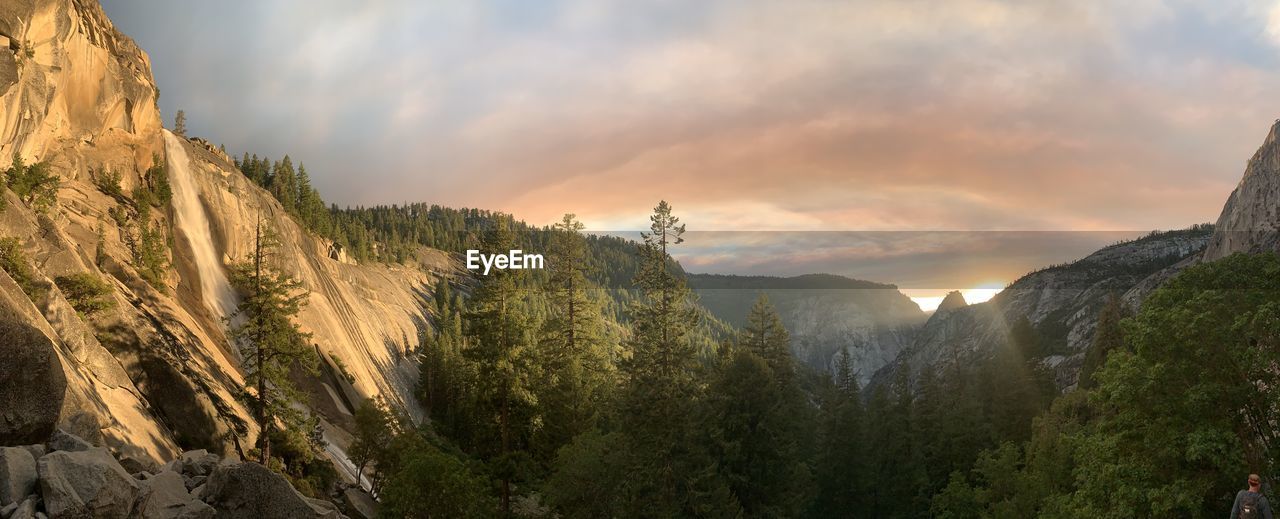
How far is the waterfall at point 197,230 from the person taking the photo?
47.0 m

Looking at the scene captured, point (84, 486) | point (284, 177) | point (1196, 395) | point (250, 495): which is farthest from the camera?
point (284, 177)

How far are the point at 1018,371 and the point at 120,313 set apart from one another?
55.5 metres

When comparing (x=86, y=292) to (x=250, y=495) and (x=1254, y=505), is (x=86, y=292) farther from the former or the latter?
(x=1254, y=505)

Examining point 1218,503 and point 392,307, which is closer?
point 1218,503

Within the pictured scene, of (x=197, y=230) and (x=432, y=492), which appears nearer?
(x=432, y=492)

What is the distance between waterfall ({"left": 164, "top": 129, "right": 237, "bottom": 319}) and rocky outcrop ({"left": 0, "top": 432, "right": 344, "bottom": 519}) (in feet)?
107

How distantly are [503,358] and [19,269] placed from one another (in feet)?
57.4

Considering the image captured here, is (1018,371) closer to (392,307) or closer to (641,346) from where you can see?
(641,346)

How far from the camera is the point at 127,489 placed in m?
14.2

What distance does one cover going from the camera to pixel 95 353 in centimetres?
2494

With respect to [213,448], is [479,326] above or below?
above

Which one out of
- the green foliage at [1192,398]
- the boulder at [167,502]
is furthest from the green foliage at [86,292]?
the green foliage at [1192,398]

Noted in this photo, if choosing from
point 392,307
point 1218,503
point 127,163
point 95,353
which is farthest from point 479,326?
point 392,307

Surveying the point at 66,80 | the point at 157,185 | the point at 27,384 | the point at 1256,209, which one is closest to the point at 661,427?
the point at 27,384
